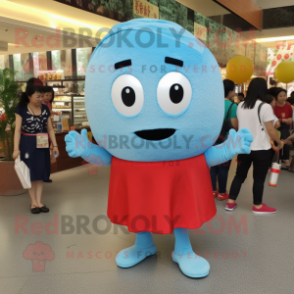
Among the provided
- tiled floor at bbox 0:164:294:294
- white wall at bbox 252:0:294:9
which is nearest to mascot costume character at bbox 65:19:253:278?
tiled floor at bbox 0:164:294:294

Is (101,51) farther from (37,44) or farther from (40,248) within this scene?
(37,44)

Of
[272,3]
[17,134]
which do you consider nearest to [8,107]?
[17,134]

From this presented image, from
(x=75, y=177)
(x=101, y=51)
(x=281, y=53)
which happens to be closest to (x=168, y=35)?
(x=101, y=51)

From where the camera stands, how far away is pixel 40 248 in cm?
258

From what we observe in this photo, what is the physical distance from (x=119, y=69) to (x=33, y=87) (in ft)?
5.60

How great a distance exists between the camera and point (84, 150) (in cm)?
206

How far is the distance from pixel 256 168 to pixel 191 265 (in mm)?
1482

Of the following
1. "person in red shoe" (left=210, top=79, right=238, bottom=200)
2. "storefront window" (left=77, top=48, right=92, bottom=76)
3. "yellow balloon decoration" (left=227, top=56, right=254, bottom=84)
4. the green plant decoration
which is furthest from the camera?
"storefront window" (left=77, top=48, right=92, bottom=76)

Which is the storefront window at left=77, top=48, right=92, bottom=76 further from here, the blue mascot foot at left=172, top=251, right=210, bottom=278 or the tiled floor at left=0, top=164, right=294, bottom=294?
the blue mascot foot at left=172, top=251, right=210, bottom=278

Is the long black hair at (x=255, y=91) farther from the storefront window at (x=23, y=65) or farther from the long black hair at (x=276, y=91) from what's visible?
the storefront window at (x=23, y=65)

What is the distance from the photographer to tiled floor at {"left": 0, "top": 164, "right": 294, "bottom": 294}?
2.08 metres

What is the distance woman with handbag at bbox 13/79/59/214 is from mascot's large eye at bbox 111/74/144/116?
5.50 feet

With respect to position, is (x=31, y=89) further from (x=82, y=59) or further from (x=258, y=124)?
(x=82, y=59)

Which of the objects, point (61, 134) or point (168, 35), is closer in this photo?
point (168, 35)
